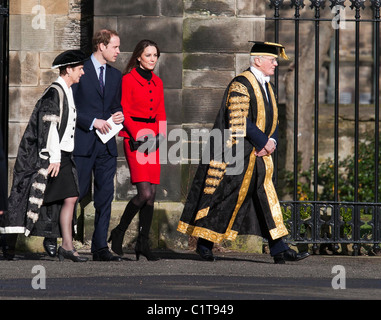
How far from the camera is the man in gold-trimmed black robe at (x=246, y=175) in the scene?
31.1 ft

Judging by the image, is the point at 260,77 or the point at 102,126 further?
the point at 260,77

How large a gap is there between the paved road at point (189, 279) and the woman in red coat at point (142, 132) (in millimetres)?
296

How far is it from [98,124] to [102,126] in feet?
0.13

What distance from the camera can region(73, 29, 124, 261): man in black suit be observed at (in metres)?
9.44

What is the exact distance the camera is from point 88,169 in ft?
31.0

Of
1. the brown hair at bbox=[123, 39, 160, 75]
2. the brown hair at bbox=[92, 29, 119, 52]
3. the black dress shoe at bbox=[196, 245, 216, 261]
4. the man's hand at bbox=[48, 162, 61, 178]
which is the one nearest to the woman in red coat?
the brown hair at bbox=[123, 39, 160, 75]

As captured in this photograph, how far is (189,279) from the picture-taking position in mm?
8125

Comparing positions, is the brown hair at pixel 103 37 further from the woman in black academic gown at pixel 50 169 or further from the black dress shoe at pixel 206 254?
the black dress shoe at pixel 206 254

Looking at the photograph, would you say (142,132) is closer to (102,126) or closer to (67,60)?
(102,126)

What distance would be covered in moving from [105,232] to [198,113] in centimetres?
171

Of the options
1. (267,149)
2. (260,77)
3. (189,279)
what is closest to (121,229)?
(267,149)

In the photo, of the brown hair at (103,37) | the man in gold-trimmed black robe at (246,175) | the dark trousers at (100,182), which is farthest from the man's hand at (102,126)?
the man in gold-trimmed black robe at (246,175)

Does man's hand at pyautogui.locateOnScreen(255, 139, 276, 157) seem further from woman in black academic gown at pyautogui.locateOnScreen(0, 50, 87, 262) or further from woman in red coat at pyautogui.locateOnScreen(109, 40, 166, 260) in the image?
woman in black academic gown at pyautogui.locateOnScreen(0, 50, 87, 262)
